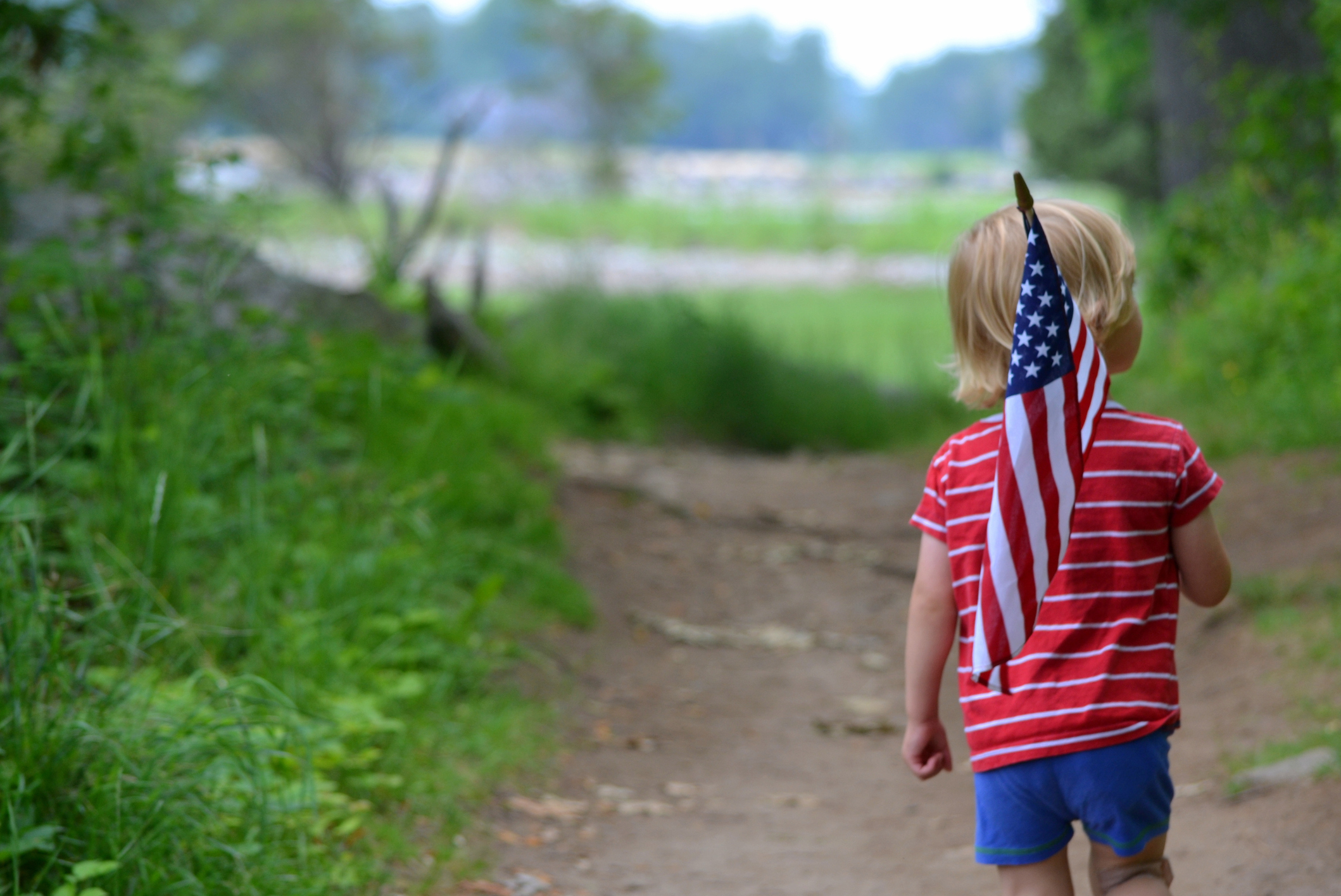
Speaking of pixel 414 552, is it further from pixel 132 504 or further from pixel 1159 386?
pixel 1159 386

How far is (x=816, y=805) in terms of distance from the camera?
138 inches

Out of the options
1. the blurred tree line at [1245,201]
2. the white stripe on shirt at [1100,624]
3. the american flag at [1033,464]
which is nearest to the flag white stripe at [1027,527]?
the american flag at [1033,464]

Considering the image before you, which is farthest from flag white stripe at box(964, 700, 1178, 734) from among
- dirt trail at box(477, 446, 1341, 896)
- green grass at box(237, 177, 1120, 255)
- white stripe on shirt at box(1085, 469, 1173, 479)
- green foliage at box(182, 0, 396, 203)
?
green foliage at box(182, 0, 396, 203)

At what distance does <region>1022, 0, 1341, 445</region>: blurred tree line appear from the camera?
6.62m

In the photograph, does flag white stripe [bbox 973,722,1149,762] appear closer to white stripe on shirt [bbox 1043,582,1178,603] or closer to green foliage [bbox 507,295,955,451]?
white stripe on shirt [bbox 1043,582,1178,603]

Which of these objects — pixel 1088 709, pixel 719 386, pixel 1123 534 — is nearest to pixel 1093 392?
pixel 1123 534

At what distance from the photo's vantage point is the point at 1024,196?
5.01 ft

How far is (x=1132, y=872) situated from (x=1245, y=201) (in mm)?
8962

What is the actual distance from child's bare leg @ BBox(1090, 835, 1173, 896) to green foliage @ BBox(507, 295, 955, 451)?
27.2 ft

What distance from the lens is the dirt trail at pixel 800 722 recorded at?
2.88m

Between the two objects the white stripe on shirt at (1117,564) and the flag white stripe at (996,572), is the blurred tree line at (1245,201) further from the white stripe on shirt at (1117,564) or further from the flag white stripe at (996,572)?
the flag white stripe at (996,572)

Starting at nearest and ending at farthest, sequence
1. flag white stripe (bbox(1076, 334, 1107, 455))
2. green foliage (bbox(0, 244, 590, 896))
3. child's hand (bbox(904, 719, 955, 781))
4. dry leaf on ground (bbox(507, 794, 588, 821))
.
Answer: flag white stripe (bbox(1076, 334, 1107, 455)), child's hand (bbox(904, 719, 955, 781)), green foliage (bbox(0, 244, 590, 896)), dry leaf on ground (bbox(507, 794, 588, 821))

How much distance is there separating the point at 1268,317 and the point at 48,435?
6.89 metres

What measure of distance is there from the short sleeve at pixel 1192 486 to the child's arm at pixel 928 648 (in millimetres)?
346
